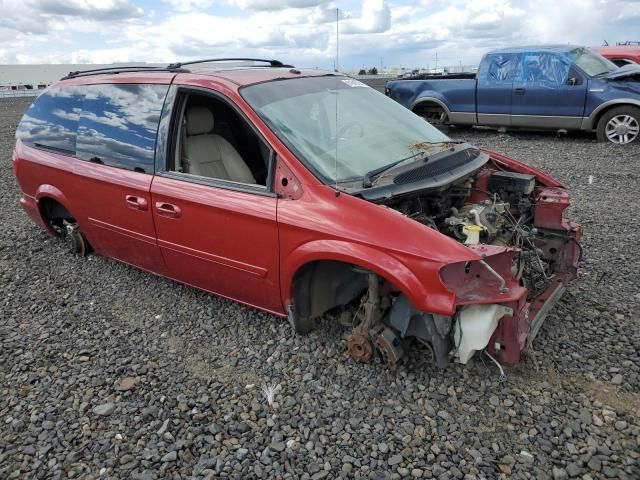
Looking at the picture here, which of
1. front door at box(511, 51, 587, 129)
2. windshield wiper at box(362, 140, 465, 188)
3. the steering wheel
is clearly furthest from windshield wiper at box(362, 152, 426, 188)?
front door at box(511, 51, 587, 129)

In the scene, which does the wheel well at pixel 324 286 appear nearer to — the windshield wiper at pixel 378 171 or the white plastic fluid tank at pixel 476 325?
the windshield wiper at pixel 378 171

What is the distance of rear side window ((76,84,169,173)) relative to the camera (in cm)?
379

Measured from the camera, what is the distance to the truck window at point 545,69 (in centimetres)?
Result: 980

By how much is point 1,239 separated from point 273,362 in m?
4.15

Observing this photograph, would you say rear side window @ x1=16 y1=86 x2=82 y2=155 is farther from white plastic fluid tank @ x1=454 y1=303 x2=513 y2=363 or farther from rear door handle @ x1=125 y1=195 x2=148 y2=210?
white plastic fluid tank @ x1=454 y1=303 x2=513 y2=363

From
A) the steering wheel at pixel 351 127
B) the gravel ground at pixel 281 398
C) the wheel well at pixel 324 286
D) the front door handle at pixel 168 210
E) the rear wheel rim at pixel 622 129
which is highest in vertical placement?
the steering wheel at pixel 351 127

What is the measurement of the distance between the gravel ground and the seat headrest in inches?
51.6

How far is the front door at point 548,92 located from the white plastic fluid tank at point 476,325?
842 cm

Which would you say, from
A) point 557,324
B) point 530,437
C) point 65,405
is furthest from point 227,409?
point 557,324

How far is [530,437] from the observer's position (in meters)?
2.59

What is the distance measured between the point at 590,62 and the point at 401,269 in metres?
9.44

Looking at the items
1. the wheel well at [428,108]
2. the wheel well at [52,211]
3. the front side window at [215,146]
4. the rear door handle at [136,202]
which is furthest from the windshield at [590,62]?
the wheel well at [52,211]

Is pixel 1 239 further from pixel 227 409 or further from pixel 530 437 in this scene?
pixel 530 437

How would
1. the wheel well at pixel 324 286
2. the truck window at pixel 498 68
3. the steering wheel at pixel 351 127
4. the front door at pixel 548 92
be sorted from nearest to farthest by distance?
the wheel well at pixel 324 286
the steering wheel at pixel 351 127
the front door at pixel 548 92
the truck window at pixel 498 68
